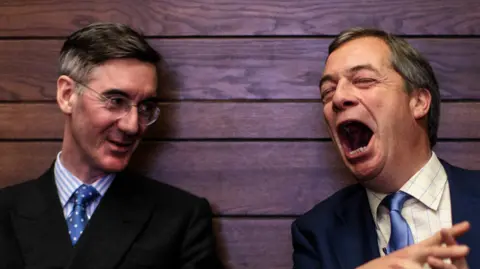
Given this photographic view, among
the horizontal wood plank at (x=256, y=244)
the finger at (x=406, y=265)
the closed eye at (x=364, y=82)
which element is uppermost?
the closed eye at (x=364, y=82)

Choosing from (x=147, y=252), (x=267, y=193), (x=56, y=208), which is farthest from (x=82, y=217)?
(x=267, y=193)

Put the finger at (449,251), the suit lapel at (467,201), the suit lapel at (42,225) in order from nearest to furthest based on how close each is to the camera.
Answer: the finger at (449,251) → the suit lapel at (467,201) → the suit lapel at (42,225)

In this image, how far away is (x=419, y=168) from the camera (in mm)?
1350

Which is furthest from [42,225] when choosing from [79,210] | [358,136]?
[358,136]

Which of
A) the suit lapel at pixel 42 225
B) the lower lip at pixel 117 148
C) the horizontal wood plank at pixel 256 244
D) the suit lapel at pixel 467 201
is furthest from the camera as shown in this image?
the horizontal wood plank at pixel 256 244

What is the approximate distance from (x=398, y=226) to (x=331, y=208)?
0.20 m

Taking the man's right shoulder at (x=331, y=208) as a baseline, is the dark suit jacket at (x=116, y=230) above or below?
below

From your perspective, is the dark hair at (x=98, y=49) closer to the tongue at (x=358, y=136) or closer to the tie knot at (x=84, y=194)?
the tie knot at (x=84, y=194)

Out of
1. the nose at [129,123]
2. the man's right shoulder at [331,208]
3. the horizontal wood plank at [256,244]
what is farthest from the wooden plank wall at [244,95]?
the nose at [129,123]

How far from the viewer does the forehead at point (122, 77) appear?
141 cm

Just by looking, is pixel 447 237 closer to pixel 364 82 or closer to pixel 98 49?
pixel 364 82

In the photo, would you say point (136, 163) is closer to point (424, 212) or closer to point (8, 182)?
point (8, 182)

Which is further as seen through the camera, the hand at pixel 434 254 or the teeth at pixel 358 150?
the teeth at pixel 358 150

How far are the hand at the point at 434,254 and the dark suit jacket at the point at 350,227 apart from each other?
190 mm
